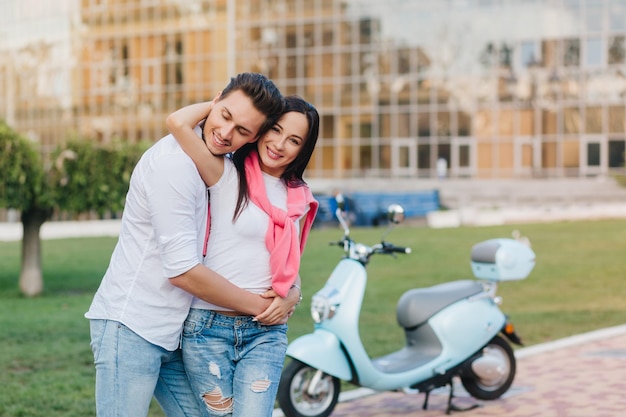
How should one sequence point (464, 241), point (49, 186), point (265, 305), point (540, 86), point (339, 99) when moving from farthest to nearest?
point (339, 99) < point (540, 86) < point (464, 241) < point (49, 186) < point (265, 305)

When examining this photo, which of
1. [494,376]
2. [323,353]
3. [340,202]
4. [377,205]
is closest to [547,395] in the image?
[494,376]

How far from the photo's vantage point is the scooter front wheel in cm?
599

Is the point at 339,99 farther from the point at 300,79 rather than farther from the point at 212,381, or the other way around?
the point at 212,381

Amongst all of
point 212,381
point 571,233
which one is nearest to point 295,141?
point 212,381

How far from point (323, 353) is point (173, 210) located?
3.08 metres

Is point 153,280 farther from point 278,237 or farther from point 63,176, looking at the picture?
point 63,176

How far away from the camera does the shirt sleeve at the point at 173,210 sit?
3.08 metres

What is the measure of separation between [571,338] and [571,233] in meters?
13.9

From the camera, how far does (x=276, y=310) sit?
3316 millimetres

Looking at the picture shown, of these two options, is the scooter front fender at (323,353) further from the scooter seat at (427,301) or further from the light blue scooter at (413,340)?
the scooter seat at (427,301)

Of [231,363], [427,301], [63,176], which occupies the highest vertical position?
[231,363]

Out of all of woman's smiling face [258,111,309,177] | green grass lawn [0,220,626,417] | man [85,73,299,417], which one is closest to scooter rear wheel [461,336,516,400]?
green grass lawn [0,220,626,417]

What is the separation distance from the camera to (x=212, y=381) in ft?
10.9

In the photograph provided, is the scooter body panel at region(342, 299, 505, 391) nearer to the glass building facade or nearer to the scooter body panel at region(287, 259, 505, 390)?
the scooter body panel at region(287, 259, 505, 390)
